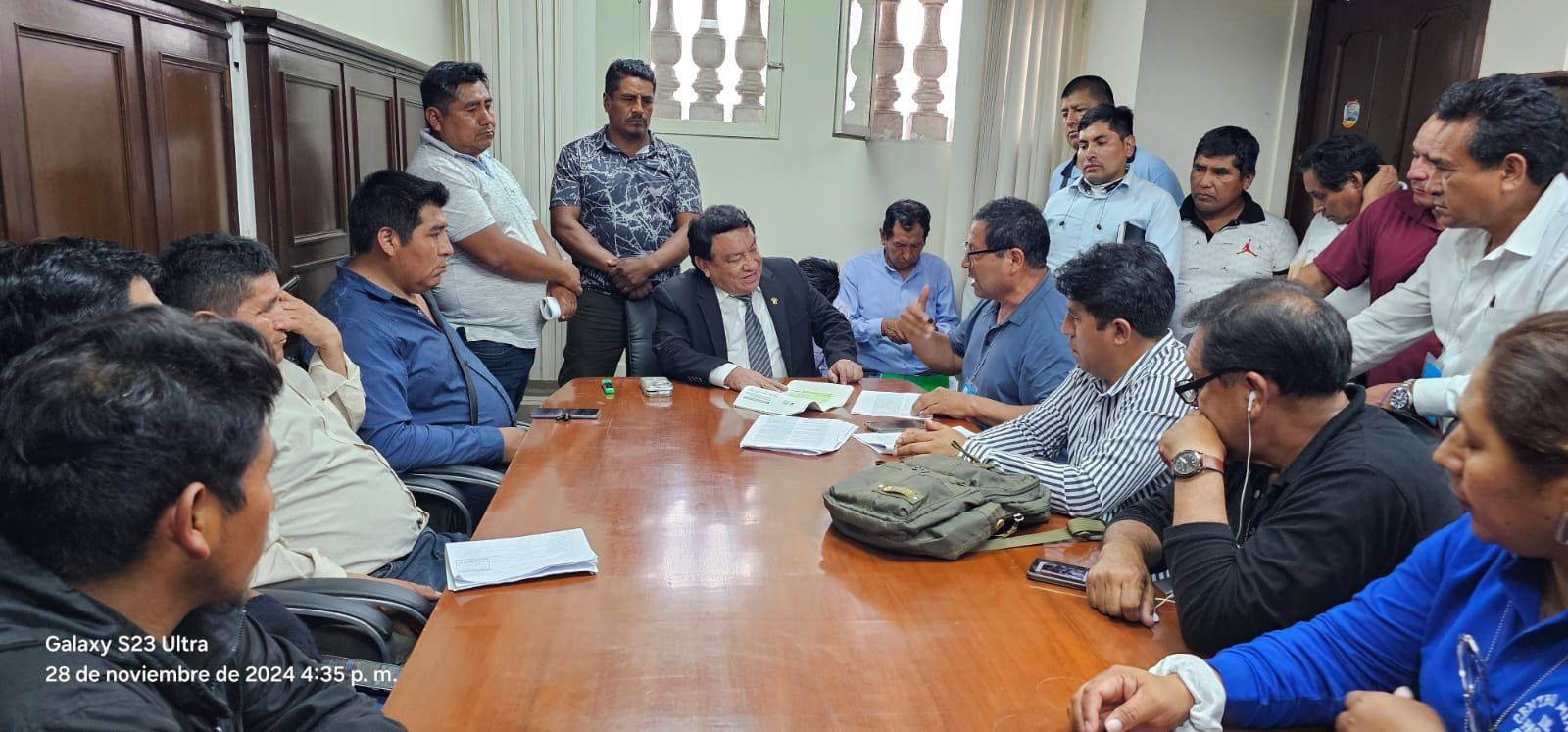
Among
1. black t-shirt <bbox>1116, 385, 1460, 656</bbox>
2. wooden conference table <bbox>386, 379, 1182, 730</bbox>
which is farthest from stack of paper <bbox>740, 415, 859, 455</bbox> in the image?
black t-shirt <bbox>1116, 385, 1460, 656</bbox>

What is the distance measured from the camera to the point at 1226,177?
382cm

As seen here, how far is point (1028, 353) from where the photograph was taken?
9.52ft

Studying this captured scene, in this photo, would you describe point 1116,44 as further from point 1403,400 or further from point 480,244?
point 480,244

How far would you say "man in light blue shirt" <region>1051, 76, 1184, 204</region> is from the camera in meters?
4.20

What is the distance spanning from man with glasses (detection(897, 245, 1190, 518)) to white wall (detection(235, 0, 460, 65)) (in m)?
2.60

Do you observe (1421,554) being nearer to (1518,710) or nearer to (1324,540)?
(1324,540)

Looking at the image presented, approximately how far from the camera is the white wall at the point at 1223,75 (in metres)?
4.68

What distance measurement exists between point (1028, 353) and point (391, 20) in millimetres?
3223

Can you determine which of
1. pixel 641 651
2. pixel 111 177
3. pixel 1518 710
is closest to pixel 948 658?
pixel 641 651

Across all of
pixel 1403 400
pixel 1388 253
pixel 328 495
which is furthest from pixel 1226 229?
pixel 328 495

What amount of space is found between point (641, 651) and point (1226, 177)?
3.26 meters

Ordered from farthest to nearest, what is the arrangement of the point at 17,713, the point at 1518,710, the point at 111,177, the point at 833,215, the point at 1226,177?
the point at 833,215 → the point at 1226,177 → the point at 111,177 → the point at 1518,710 → the point at 17,713

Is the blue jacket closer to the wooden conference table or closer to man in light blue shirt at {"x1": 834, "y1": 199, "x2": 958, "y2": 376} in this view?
the wooden conference table

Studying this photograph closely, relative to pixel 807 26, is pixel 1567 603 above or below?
below
